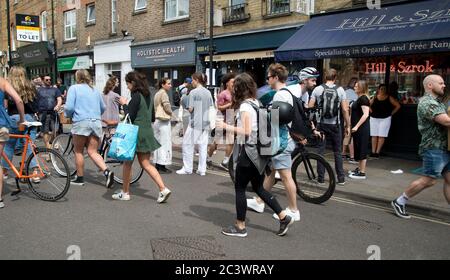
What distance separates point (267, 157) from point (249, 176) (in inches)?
11.6

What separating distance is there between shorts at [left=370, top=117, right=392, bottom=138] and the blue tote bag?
6.07 metres

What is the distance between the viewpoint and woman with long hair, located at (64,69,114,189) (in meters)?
6.20

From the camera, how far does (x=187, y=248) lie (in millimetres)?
4035

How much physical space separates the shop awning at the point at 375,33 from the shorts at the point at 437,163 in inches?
133

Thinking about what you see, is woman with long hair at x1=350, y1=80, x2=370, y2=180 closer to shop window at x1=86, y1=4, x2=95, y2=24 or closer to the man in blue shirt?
the man in blue shirt

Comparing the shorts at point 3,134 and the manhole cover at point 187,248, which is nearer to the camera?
the manhole cover at point 187,248

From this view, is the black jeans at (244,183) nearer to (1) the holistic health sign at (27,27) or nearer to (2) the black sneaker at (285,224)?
(2) the black sneaker at (285,224)

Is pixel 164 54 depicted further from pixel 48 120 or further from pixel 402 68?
pixel 402 68

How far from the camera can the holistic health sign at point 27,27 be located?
22.2m

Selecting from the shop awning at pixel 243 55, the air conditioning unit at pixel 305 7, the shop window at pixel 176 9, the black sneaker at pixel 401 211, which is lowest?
the black sneaker at pixel 401 211

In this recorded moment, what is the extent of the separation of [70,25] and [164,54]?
9.87 metres

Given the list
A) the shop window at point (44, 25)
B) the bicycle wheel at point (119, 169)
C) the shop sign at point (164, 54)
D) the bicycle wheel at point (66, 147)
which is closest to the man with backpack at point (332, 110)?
the bicycle wheel at point (119, 169)

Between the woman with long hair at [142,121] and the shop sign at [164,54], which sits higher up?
the shop sign at [164,54]

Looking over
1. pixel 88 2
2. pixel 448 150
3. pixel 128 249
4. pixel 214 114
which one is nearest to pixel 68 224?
pixel 128 249
